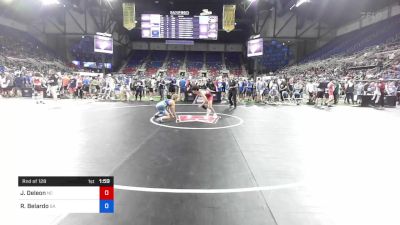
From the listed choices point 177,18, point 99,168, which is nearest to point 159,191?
point 99,168

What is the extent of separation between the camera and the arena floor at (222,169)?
9.97 feet

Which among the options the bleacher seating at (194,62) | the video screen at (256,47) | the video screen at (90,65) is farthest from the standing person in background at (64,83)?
the bleacher seating at (194,62)

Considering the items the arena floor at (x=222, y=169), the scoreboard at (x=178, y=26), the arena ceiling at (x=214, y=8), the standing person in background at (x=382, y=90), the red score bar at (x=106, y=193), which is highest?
the arena ceiling at (x=214, y=8)

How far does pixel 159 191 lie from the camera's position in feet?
11.7

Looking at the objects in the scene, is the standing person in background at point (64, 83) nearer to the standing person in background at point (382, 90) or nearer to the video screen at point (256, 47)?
the video screen at point (256, 47)

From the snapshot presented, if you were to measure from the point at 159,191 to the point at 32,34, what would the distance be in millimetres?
38725

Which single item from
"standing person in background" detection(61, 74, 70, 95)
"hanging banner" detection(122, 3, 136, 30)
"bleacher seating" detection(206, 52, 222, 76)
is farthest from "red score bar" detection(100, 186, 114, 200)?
"bleacher seating" detection(206, 52, 222, 76)

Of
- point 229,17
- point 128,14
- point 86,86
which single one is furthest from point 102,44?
point 229,17

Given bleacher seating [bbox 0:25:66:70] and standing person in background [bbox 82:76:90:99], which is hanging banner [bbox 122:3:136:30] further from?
bleacher seating [bbox 0:25:66:70]

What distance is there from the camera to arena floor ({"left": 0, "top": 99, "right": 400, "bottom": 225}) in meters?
3.04

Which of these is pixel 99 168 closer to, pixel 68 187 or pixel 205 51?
pixel 68 187
